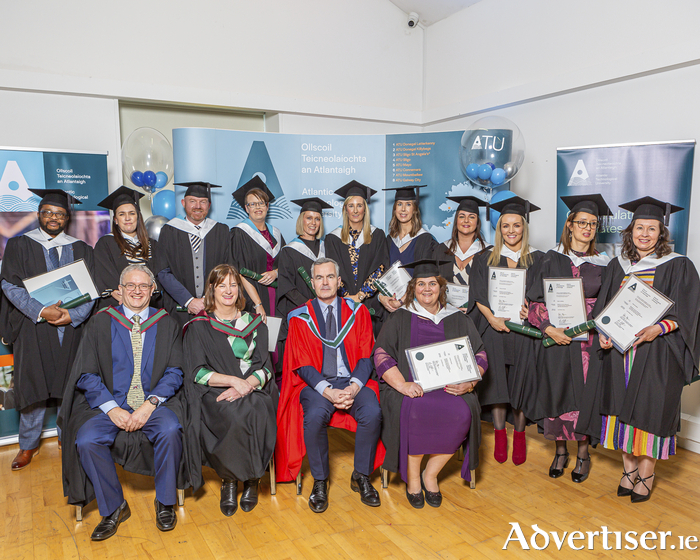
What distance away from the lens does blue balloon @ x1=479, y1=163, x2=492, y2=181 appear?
14.9 ft

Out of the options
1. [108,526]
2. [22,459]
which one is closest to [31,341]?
[22,459]

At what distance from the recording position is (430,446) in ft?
10.2

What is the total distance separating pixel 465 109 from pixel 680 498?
4.23 m

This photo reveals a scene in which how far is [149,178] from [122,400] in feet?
7.81

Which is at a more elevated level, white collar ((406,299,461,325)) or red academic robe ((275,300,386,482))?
white collar ((406,299,461,325))

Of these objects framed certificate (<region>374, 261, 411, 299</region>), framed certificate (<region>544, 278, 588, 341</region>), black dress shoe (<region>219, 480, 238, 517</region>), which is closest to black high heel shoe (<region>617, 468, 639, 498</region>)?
framed certificate (<region>544, 278, 588, 341</region>)

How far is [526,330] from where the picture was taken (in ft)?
11.6

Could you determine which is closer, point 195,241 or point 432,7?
point 195,241

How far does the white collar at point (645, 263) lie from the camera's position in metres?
3.09

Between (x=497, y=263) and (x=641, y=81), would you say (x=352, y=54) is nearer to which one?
(x=641, y=81)

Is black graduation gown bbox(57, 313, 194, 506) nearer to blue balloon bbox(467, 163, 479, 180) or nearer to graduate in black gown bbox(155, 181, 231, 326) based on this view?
graduate in black gown bbox(155, 181, 231, 326)

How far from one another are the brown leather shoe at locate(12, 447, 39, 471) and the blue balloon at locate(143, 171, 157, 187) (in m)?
2.34

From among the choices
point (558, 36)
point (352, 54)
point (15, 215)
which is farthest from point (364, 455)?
point (352, 54)

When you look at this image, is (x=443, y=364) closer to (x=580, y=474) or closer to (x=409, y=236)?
(x=580, y=474)
